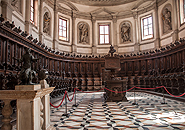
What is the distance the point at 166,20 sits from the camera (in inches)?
600

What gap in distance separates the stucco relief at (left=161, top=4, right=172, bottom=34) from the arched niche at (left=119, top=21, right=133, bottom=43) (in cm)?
425

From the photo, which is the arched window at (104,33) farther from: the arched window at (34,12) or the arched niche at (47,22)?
the arched window at (34,12)

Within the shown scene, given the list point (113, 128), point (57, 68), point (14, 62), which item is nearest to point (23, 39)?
point (14, 62)

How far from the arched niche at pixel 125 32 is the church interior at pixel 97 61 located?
13 centimetres

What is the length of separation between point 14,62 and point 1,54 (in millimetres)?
1095

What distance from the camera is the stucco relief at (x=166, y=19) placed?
14948 millimetres

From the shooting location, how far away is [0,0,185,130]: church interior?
12.3ft

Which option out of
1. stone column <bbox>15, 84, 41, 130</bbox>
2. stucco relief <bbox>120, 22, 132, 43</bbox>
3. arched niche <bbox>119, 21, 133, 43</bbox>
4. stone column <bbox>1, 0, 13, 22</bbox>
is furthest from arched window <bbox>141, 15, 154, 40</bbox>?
stone column <bbox>15, 84, 41, 130</bbox>

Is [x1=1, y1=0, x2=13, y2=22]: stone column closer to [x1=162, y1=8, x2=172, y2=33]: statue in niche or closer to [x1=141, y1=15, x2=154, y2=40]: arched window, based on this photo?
[x1=162, y1=8, x2=172, y2=33]: statue in niche

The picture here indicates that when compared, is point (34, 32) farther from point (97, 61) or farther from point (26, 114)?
point (26, 114)

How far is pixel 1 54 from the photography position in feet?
21.7

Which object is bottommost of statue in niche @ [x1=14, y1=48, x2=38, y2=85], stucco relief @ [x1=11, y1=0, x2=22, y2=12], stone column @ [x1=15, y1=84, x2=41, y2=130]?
stone column @ [x1=15, y1=84, x2=41, y2=130]

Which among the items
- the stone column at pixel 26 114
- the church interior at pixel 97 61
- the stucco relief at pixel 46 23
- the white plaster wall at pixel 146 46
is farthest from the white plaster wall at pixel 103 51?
the stone column at pixel 26 114

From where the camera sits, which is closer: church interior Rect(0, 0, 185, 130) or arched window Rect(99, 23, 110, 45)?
church interior Rect(0, 0, 185, 130)
